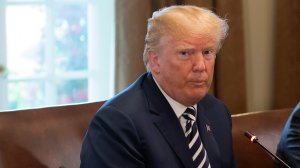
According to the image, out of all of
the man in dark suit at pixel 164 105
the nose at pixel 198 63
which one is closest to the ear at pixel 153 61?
the man in dark suit at pixel 164 105

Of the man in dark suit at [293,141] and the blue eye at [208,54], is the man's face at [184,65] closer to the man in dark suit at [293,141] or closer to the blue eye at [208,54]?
the blue eye at [208,54]

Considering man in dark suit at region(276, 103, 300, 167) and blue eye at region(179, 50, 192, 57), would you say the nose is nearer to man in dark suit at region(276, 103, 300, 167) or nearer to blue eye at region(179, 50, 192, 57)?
blue eye at region(179, 50, 192, 57)

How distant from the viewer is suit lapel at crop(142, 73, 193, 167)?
139 cm

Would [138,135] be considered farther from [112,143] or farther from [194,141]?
[194,141]

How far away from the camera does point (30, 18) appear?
255 cm

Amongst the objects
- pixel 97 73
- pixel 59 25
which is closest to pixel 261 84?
pixel 97 73

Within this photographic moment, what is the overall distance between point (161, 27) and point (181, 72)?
0.14 m

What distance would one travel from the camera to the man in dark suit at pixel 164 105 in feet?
4.27

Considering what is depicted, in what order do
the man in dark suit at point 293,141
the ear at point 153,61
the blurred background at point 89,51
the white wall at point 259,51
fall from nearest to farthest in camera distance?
the ear at point 153,61, the man in dark suit at point 293,141, the blurred background at point 89,51, the white wall at point 259,51

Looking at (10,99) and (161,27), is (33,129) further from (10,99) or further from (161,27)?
(10,99)

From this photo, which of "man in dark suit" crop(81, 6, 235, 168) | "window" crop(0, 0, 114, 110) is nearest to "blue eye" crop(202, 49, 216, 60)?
"man in dark suit" crop(81, 6, 235, 168)

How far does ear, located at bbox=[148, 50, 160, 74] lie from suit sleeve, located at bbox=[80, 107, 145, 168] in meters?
0.18

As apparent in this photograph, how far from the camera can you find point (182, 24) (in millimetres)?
1319

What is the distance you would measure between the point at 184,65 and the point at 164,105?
157 mm
